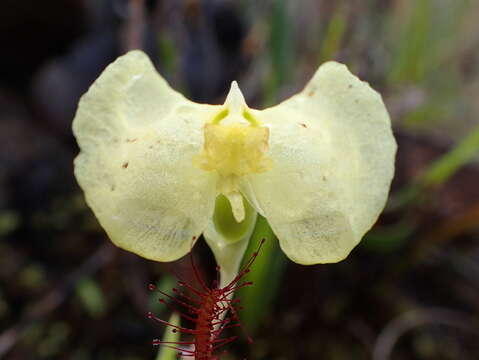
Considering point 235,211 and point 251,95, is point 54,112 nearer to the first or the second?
point 251,95

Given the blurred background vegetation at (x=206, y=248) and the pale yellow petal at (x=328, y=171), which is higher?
the pale yellow petal at (x=328, y=171)

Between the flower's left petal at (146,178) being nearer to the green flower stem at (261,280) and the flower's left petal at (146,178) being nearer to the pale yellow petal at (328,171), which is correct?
the pale yellow petal at (328,171)

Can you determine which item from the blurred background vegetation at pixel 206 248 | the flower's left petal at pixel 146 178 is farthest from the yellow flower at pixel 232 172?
the blurred background vegetation at pixel 206 248

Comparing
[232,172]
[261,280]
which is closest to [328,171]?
[232,172]

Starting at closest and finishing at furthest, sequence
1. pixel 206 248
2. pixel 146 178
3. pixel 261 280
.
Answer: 1. pixel 146 178
2. pixel 261 280
3. pixel 206 248

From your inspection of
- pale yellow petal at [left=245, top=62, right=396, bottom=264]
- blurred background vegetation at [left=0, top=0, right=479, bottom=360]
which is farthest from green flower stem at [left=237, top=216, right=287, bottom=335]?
pale yellow petal at [left=245, top=62, right=396, bottom=264]

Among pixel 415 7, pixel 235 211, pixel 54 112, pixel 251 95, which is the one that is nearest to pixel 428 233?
pixel 251 95

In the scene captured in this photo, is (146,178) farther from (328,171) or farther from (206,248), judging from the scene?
(206,248)
